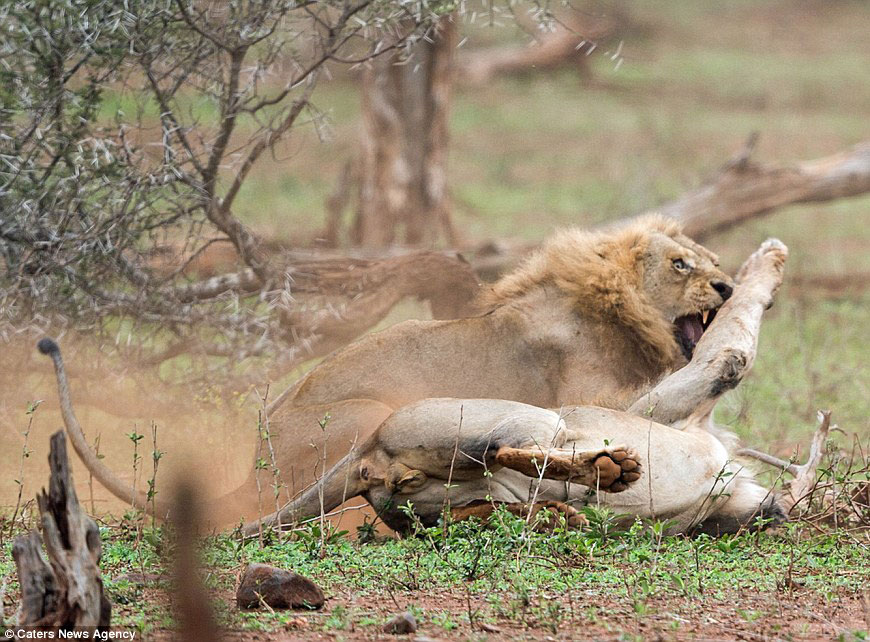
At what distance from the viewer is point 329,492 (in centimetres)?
436

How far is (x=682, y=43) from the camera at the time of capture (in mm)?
25375

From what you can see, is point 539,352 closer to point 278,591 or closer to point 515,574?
point 515,574

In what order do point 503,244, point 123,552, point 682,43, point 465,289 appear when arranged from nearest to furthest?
point 123,552
point 465,289
point 503,244
point 682,43

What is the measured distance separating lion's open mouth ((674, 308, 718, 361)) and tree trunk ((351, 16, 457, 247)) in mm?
6448

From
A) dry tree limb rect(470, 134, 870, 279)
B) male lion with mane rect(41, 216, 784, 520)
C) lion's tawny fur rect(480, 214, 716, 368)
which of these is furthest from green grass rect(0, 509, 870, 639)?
dry tree limb rect(470, 134, 870, 279)

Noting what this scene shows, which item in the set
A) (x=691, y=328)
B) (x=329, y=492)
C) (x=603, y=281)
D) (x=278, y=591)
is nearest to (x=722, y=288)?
(x=691, y=328)

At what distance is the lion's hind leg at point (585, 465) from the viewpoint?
392 cm

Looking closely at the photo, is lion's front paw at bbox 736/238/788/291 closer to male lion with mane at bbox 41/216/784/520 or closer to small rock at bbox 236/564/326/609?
male lion with mane at bbox 41/216/784/520

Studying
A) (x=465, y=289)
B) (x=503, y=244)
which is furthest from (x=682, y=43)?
(x=465, y=289)

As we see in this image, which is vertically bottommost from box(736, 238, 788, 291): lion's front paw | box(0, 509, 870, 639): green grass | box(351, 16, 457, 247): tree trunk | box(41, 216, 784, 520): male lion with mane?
box(0, 509, 870, 639): green grass

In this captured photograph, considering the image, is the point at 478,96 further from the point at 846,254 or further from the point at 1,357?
the point at 1,357

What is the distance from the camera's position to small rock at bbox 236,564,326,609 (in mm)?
3293

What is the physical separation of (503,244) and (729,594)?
6398mm

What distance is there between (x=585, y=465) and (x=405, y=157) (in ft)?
26.8
